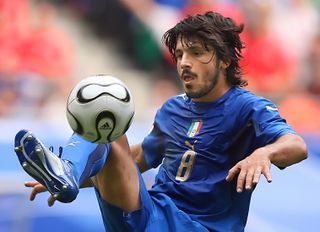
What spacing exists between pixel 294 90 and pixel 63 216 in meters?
3.69

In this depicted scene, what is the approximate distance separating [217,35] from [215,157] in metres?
0.53

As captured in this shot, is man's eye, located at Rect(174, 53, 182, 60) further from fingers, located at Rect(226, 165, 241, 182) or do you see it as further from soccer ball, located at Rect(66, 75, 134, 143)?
fingers, located at Rect(226, 165, 241, 182)

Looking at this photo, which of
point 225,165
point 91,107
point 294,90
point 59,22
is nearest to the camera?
point 91,107

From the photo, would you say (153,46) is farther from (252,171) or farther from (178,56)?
(252,171)

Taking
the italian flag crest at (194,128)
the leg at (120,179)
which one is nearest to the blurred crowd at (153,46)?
the italian flag crest at (194,128)

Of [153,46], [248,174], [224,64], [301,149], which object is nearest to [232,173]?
[248,174]

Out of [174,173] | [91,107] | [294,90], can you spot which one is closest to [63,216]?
[174,173]

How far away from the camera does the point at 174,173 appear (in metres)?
3.38

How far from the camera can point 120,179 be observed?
311 cm

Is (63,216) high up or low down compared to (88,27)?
down

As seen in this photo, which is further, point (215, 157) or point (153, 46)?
point (153, 46)

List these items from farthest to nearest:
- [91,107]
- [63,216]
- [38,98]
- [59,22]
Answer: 1. [59,22]
2. [38,98]
3. [63,216]
4. [91,107]

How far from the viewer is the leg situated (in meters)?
3.10

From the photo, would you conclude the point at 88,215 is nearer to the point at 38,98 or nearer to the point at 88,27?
the point at 38,98
